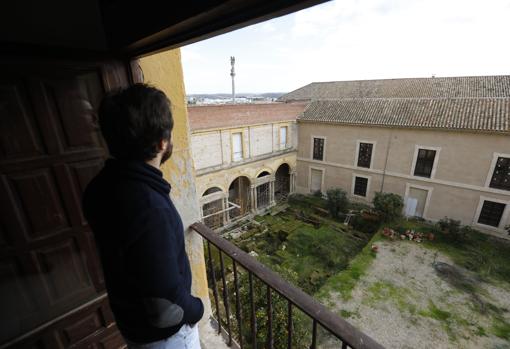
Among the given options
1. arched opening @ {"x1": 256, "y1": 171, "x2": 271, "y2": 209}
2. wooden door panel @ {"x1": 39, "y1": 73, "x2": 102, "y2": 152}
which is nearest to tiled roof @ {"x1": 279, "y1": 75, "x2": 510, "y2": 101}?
arched opening @ {"x1": 256, "y1": 171, "x2": 271, "y2": 209}

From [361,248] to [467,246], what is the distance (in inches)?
171

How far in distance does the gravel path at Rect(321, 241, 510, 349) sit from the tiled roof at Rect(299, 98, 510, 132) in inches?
239

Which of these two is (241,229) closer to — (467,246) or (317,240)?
(317,240)

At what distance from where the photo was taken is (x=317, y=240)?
10.9 metres

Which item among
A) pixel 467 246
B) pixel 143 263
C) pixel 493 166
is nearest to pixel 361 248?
pixel 467 246

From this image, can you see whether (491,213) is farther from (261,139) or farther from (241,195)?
(241,195)

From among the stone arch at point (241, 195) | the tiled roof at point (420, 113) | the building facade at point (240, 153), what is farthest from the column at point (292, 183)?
the tiled roof at point (420, 113)

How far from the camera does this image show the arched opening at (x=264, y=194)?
581 inches

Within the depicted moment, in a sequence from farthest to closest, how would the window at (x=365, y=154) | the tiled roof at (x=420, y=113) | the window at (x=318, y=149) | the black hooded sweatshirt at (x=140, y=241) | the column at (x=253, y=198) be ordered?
the window at (x=318, y=149), the column at (x=253, y=198), the window at (x=365, y=154), the tiled roof at (x=420, y=113), the black hooded sweatshirt at (x=140, y=241)

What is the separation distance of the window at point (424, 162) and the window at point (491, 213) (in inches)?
98.9

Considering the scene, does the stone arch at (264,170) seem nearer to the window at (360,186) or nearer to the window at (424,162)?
the window at (360,186)

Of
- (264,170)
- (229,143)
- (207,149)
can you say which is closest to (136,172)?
(207,149)

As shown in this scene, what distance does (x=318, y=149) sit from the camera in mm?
15391

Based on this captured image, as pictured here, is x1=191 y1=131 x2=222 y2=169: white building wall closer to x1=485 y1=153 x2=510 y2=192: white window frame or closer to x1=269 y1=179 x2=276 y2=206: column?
x1=269 y1=179 x2=276 y2=206: column
